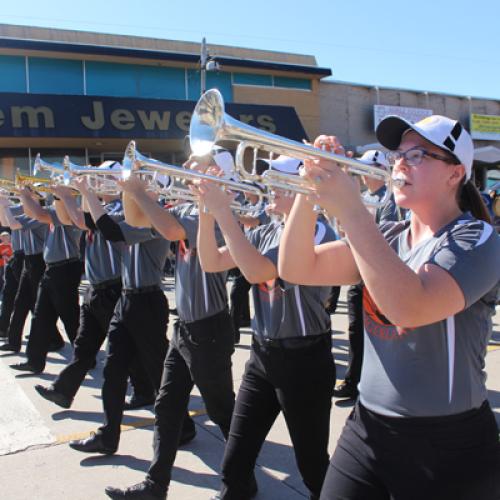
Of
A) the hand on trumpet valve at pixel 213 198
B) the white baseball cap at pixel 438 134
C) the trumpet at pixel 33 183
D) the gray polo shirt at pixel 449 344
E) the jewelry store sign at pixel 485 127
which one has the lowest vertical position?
the gray polo shirt at pixel 449 344

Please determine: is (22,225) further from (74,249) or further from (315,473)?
(315,473)

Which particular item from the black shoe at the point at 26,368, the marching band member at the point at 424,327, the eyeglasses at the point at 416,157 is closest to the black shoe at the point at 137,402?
the black shoe at the point at 26,368

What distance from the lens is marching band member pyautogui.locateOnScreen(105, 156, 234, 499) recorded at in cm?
297

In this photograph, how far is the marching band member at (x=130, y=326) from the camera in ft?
12.0

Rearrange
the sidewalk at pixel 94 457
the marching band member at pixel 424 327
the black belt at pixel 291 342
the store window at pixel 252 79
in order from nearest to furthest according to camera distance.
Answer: the marching band member at pixel 424 327, the black belt at pixel 291 342, the sidewalk at pixel 94 457, the store window at pixel 252 79

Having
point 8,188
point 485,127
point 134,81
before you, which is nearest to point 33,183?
point 8,188

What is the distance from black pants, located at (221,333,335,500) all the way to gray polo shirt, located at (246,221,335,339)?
86 mm

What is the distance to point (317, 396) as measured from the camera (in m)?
2.56

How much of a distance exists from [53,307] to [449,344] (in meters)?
4.83

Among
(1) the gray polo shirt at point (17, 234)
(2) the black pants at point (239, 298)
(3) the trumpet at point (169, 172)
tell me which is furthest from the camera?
(1) the gray polo shirt at point (17, 234)

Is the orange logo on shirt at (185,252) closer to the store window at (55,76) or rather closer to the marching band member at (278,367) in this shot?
the marching band member at (278,367)

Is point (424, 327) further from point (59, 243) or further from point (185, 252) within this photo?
point (59, 243)

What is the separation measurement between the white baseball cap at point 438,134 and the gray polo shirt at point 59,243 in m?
4.59

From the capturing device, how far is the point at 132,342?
3895mm
